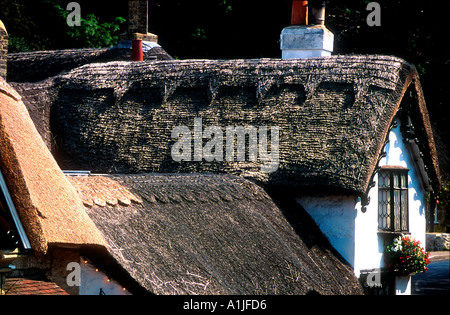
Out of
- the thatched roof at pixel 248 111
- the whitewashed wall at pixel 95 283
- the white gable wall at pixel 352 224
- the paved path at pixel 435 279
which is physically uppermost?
the thatched roof at pixel 248 111

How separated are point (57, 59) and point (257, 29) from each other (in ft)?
32.8

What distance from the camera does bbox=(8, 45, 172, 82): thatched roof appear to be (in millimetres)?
19719

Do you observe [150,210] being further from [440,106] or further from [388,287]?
[440,106]

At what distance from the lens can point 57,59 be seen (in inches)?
817

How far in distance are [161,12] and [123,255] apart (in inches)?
927

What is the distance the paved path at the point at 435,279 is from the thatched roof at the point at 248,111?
794 centimetres

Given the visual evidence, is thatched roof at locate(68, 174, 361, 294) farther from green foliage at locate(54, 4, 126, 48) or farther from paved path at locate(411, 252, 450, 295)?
green foliage at locate(54, 4, 126, 48)

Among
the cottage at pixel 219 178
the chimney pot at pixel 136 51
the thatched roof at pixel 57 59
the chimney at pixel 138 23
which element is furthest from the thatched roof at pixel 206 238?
the chimney at pixel 138 23

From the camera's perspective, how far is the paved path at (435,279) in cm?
2259

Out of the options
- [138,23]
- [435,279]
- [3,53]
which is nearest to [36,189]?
[3,53]

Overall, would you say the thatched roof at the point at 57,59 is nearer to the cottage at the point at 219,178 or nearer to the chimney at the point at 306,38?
the cottage at the point at 219,178
